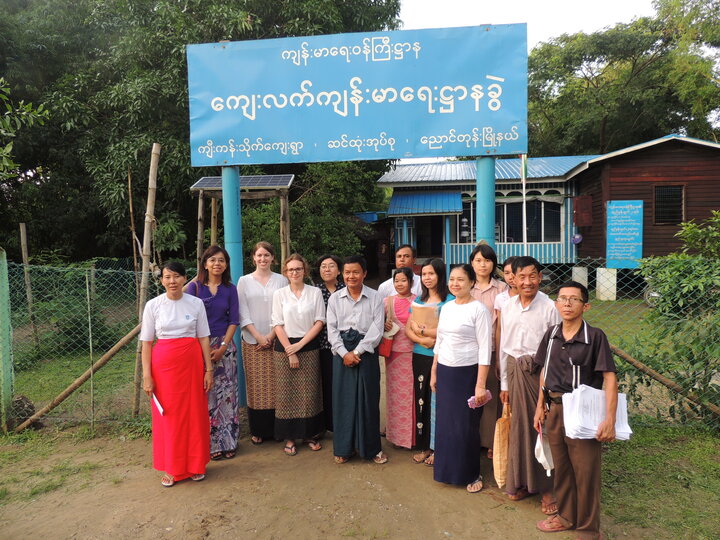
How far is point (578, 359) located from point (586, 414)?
0.29 meters

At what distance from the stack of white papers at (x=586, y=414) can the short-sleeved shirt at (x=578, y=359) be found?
0.28 ft

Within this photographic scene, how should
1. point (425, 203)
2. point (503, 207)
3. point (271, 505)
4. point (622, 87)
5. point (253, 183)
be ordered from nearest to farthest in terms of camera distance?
point (271, 505) → point (253, 183) → point (425, 203) → point (503, 207) → point (622, 87)

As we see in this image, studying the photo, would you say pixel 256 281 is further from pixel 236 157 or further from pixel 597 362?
pixel 597 362

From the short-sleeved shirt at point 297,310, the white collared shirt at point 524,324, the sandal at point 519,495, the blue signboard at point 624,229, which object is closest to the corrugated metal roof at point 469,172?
the blue signboard at point 624,229

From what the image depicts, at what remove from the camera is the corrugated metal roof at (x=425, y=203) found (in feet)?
46.7

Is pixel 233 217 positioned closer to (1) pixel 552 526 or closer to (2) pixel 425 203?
(1) pixel 552 526

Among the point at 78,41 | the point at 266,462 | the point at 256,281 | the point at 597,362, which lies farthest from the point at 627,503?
the point at 78,41

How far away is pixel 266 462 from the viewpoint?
365cm

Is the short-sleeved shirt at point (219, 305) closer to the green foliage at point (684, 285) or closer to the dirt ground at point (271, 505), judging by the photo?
the dirt ground at point (271, 505)

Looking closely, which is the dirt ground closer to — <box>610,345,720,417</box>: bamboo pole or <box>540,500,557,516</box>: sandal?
<box>540,500,557,516</box>: sandal

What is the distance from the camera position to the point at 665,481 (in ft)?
10.7

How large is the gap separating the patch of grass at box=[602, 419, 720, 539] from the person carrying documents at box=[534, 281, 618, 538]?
403 millimetres

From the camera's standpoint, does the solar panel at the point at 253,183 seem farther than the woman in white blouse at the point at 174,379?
Yes

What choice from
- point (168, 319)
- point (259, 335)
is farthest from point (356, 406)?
point (168, 319)
